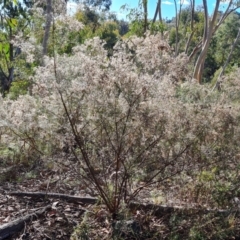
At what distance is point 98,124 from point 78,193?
111 centimetres

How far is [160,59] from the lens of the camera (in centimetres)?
300

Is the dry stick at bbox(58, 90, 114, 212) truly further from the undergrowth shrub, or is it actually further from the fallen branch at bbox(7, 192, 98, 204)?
the fallen branch at bbox(7, 192, 98, 204)

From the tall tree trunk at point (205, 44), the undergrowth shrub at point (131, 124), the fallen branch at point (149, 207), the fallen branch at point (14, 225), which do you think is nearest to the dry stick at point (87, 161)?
the undergrowth shrub at point (131, 124)

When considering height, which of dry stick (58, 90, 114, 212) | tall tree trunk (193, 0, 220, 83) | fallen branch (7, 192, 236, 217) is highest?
tall tree trunk (193, 0, 220, 83)

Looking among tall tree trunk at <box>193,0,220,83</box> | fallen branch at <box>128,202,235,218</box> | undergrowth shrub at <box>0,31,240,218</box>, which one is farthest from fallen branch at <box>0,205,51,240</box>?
tall tree trunk at <box>193,0,220,83</box>

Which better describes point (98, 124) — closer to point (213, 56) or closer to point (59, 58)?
point (59, 58)

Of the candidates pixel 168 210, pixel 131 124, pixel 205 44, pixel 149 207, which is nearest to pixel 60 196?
pixel 149 207

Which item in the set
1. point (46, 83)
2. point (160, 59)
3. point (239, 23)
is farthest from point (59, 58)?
point (239, 23)

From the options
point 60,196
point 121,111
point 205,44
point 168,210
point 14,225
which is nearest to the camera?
point 121,111

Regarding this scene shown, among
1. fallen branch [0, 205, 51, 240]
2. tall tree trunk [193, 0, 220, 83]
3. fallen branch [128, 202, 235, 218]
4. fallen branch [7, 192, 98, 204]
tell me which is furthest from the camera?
tall tree trunk [193, 0, 220, 83]

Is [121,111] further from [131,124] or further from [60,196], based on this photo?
[60,196]

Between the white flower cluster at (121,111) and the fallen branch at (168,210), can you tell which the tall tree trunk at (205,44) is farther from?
the fallen branch at (168,210)

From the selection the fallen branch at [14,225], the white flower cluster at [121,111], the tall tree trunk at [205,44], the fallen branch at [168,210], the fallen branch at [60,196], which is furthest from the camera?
the tall tree trunk at [205,44]

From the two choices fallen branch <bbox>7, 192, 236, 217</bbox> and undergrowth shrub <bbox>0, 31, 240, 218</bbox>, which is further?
fallen branch <bbox>7, 192, 236, 217</bbox>
